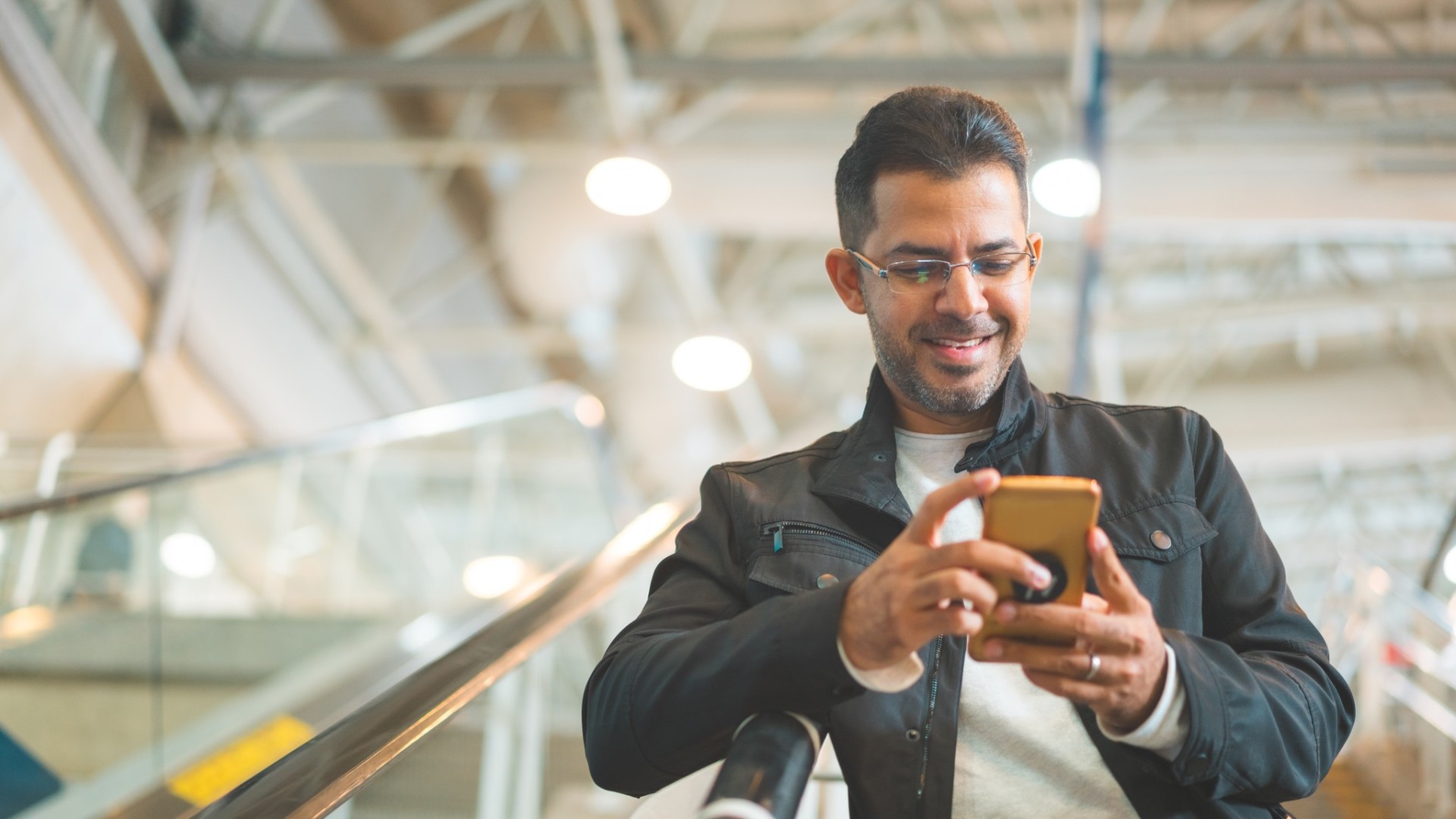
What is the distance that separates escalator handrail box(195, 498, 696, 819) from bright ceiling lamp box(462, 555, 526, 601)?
198 inches

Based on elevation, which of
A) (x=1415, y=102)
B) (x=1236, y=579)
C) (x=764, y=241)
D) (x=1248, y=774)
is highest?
(x=764, y=241)

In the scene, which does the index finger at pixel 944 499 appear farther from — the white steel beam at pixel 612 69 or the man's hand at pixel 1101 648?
the white steel beam at pixel 612 69

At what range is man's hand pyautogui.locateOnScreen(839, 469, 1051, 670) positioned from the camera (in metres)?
1.06

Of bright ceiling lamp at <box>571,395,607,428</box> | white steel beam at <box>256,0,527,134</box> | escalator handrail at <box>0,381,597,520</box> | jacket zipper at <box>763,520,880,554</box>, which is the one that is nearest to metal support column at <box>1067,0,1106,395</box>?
bright ceiling lamp at <box>571,395,607,428</box>

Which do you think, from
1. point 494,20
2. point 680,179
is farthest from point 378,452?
point 494,20

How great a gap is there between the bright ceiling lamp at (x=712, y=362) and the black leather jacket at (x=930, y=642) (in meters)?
6.12

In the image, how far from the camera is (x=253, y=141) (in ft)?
28.2

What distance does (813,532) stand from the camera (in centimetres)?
148

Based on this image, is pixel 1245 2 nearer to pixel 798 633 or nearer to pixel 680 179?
pixel 680 179

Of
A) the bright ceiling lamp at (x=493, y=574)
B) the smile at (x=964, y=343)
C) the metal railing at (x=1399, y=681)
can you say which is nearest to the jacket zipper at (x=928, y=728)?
the smile at (x=964, y=343)

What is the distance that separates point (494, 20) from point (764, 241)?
423 centimetres

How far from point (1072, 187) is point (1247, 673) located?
4985 millimetres

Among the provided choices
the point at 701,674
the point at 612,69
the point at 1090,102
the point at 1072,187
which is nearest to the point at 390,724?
the point at 701,674

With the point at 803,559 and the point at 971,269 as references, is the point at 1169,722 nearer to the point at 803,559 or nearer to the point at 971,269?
the point at 803,559
